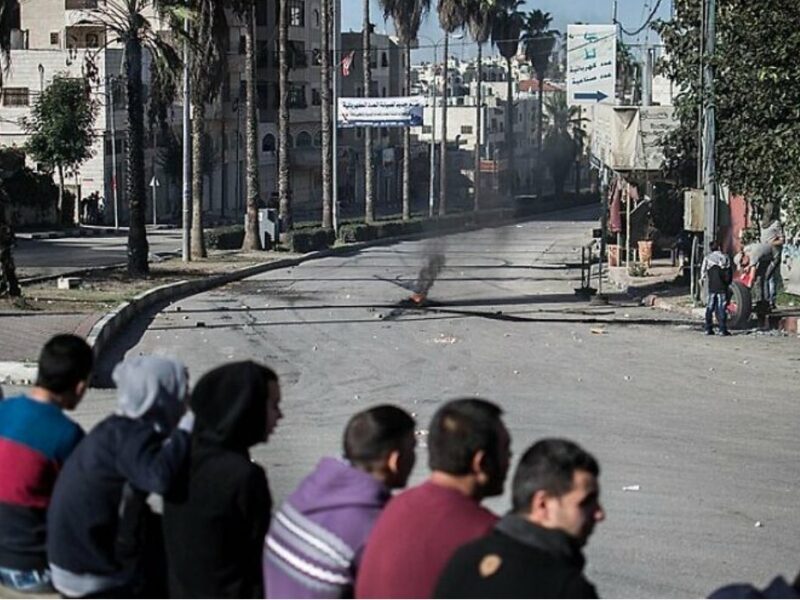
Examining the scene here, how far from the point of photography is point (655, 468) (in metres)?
13.2

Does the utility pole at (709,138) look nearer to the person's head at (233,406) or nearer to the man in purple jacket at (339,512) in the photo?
the person's head at (233,406)

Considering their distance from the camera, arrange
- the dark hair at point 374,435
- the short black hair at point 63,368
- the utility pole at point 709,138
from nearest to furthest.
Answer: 1. the dark hair at point 374,435
2. the short black hair at point 63,368
3. the utility pole at point 709,138

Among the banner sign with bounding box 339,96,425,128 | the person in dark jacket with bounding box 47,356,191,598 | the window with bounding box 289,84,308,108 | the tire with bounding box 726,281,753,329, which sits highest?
the window with bounding box 289,84,308,108

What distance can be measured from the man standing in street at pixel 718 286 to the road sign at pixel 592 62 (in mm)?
19629

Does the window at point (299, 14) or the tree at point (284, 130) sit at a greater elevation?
the window at point (299, 14)

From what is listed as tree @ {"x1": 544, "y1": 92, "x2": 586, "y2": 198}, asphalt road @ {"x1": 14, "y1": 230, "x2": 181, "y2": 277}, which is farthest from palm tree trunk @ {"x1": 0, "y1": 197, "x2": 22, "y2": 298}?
tree @ {"x1": 544, "y1": 92, "x2": 586, "y2": 198}

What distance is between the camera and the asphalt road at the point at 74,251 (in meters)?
38.4

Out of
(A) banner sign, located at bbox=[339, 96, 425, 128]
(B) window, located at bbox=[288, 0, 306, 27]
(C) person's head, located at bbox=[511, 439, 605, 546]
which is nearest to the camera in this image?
(C) person's head, located at bbox=[511, 439, 605, 546]

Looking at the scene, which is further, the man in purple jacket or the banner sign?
the banner sign

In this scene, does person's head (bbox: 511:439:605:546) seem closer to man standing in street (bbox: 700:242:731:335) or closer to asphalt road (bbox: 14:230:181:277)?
man standing in street (bbox: 700:242:731:335)

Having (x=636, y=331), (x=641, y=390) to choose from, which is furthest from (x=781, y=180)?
(x=641, y=390)

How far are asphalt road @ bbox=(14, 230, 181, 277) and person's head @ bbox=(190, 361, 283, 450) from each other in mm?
29565

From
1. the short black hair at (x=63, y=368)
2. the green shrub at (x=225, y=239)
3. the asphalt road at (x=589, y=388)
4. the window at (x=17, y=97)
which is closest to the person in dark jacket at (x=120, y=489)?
the short black hair at (x=63, y=368)

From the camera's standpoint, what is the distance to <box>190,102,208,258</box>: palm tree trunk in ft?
140
